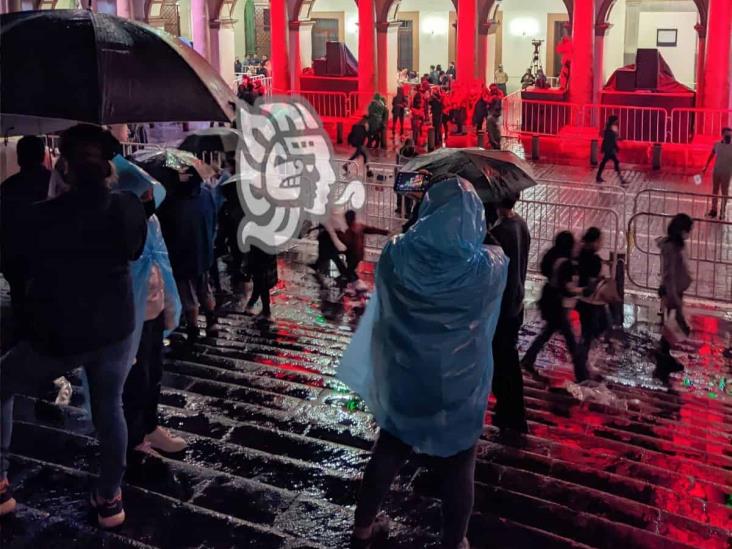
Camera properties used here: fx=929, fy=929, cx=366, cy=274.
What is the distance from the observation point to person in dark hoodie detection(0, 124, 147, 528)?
3.26 metres

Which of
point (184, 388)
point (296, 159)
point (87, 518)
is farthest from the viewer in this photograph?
point (296, 159)

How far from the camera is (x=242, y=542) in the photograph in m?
3.48

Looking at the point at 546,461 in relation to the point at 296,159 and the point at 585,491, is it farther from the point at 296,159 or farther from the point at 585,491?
the point at 296,159


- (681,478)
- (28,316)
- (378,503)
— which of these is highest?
(28,316)

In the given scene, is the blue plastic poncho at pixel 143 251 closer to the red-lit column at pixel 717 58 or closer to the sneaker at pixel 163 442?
the sneaker at pixel 163 442

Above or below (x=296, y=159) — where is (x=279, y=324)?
below

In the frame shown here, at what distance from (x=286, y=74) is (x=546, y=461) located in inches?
794

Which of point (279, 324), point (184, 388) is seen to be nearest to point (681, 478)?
point (184, 388)

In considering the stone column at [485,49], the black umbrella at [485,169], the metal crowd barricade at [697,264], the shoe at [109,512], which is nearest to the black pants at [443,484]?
the shoe at [109,512]

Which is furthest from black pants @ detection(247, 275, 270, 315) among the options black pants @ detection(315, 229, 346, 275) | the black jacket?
the black jacket

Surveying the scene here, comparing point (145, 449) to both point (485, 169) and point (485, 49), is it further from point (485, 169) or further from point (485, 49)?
point (485, 49)

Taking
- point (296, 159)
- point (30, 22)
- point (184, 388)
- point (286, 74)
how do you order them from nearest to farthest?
point (30, 22) → point (184, 388) → point (296, 159) → point (286, 74)

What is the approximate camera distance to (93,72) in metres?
3.94

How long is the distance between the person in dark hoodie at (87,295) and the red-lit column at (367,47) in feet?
63.6
